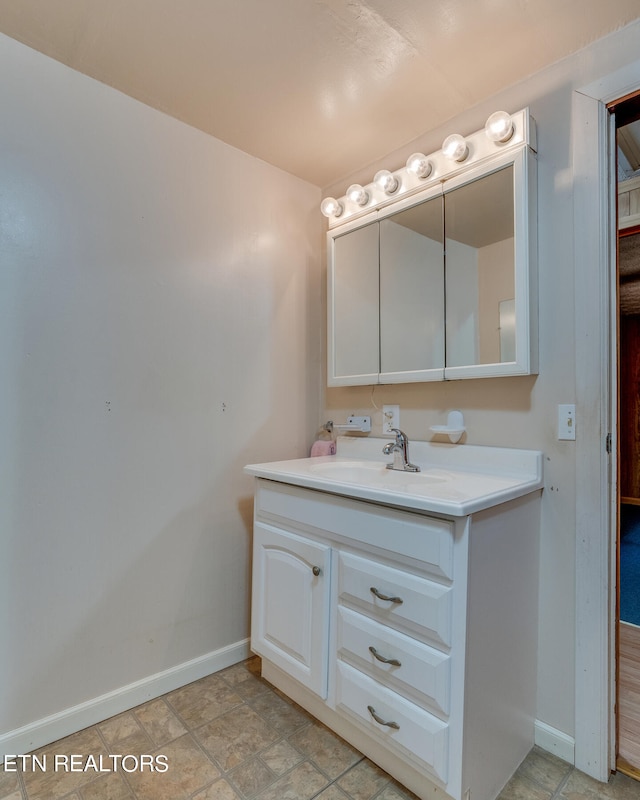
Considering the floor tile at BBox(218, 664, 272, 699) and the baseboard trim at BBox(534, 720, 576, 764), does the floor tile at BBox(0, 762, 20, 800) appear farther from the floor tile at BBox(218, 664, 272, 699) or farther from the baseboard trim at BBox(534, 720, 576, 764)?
the baseboard trim at BBox(534, 720, 576, 764)

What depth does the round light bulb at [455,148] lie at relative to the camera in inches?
60.2

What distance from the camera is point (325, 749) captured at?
1339 millimetres

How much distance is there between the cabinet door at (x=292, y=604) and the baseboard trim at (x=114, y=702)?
253 mm

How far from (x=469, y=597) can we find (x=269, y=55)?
1716 millimetres

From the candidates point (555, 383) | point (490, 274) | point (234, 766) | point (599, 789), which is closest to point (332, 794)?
point (234, 766)

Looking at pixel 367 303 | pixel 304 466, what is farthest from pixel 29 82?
pixel 304 466

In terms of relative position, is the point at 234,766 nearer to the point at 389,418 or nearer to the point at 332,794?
the point at 332,794

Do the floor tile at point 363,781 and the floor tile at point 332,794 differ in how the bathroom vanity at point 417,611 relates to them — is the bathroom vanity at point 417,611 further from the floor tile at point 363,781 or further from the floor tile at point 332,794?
the floor tile at point 332,794

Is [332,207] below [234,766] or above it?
above

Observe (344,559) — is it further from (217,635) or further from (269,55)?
(269,55)

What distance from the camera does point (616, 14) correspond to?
1213 mm

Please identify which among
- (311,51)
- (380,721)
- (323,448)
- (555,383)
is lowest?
(380,721)

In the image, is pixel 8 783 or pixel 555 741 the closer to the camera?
pixel 8 783

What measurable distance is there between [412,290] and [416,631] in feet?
4.19
